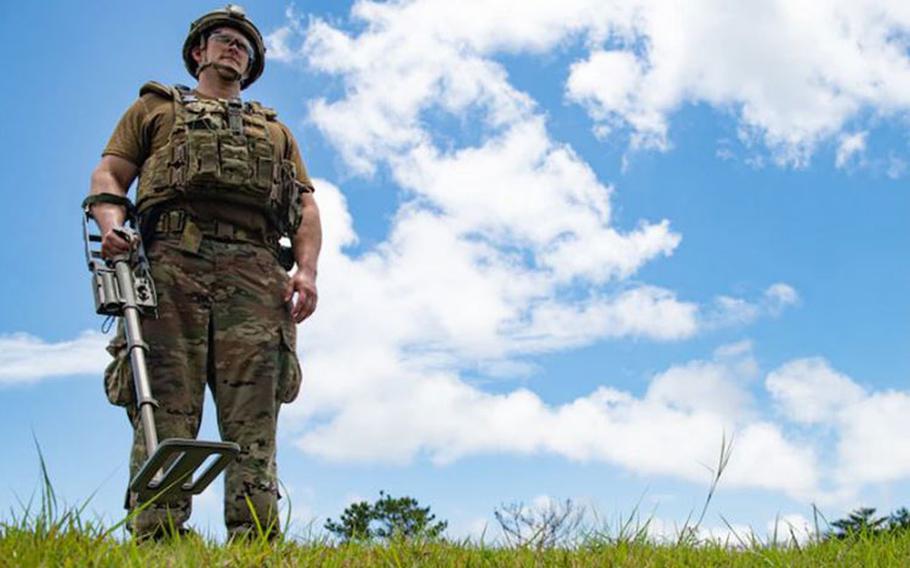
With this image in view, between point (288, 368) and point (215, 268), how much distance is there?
651mm

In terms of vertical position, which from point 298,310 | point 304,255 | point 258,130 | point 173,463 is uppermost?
point 258,130

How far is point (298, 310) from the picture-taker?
17.5 ft

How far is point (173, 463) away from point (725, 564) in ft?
7.46

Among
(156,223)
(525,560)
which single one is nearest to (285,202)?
(156,223)

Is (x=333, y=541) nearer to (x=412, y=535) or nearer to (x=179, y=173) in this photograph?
(x=412, y=535)

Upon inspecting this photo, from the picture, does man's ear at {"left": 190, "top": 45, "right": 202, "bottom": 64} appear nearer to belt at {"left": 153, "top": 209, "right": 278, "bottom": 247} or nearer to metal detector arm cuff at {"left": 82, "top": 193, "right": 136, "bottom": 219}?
metal detector arm cuff at {"left": 82, "top": 193, "right": 136, "bottom": 219}

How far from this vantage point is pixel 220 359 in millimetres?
5020

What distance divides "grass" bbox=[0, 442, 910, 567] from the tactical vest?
2046 millimetres

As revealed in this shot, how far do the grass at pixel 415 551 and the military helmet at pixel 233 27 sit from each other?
309 centimetres

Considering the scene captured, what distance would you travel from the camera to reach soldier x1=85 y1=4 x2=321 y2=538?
4.90 m

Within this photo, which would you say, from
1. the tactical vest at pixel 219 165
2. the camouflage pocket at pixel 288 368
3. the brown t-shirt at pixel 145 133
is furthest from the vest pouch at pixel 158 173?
the camouflage pocket at pixel 288 368

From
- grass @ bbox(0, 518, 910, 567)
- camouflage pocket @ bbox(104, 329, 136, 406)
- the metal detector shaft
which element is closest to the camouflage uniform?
camouflage pocket @ bbox(104, 329, 136, 406)

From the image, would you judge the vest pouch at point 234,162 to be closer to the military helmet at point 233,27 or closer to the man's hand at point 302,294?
the man's hand at point 302,294

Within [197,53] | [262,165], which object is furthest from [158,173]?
[197,53]
